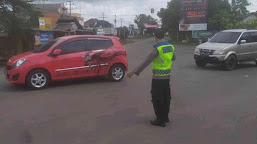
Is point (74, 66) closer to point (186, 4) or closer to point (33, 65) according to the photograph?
point (33, 65)

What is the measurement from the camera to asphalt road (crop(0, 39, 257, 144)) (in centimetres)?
454

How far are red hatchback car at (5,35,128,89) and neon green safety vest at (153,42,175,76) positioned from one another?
169 inches

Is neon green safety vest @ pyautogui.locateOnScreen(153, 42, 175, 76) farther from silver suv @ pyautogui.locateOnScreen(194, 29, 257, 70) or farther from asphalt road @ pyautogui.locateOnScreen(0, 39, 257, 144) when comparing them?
silver suv @ pyautogui.locateOnScreen(194, 29, 257, 70)

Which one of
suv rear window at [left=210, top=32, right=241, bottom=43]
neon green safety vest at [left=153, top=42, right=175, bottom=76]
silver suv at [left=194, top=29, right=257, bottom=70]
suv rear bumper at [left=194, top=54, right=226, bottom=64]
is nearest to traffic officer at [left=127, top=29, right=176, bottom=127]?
neon green safety vest at [left=153, top=42, right=175, bottom=76]

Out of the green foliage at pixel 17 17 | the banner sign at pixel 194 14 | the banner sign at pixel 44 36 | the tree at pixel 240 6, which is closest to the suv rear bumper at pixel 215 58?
the green foliage at pixel 17 17

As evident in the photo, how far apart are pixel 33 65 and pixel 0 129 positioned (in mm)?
3422

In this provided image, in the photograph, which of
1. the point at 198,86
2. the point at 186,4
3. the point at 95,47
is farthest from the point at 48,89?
the point at 186,4

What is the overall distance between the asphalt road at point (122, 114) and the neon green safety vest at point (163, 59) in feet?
3.28

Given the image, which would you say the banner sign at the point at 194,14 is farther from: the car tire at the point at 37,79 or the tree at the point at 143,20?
the tree at the point at 143,20

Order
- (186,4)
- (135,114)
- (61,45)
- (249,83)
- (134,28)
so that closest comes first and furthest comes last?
(135,114), (61,45), (249,83), (186,4), (134,28)

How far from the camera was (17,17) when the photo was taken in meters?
16.5

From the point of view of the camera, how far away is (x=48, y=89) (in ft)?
27.3

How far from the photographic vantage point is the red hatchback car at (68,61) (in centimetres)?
812

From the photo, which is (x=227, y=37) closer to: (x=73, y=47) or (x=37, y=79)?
(x=73, y=47)
